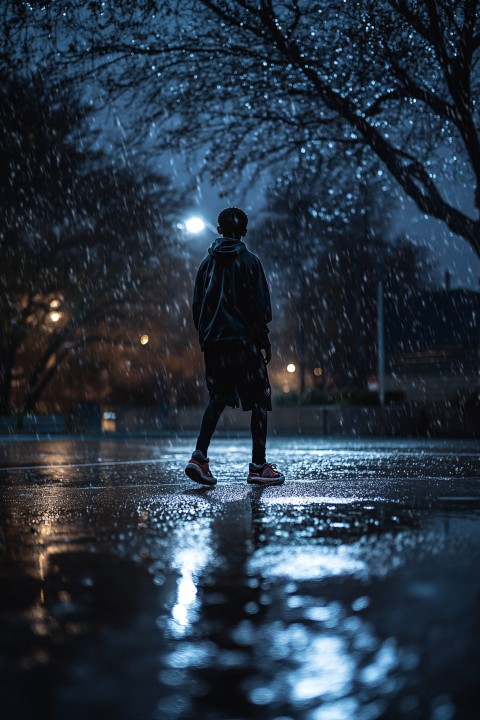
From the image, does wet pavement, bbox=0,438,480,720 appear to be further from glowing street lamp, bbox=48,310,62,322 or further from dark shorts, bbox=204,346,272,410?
glowing street lamp, bbox=48,310,62,322

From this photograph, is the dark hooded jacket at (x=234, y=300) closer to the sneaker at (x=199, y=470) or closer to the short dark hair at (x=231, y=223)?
the short dark hair at (x=231, y=223)

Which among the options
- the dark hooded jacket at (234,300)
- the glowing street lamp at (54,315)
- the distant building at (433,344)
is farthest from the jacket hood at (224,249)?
the distant building at (433,344)

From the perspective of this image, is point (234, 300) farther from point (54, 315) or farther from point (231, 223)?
point (54, 315)

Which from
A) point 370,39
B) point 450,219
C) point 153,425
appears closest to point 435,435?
point 450,219

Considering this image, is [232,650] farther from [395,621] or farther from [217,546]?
[217,546]

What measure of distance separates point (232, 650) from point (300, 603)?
482mm

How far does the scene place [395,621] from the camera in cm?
241

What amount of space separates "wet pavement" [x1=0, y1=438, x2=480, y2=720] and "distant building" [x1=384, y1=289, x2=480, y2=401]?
45.1 metres

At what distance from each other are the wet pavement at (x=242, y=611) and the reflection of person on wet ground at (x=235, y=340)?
1.43 meters

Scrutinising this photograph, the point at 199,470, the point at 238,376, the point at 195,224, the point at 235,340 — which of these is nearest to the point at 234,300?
the point at 235,340

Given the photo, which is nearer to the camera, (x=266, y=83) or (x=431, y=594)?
(x=431, y=594)

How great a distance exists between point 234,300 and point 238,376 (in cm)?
52

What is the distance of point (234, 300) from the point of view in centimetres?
648

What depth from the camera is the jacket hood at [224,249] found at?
6.53m
